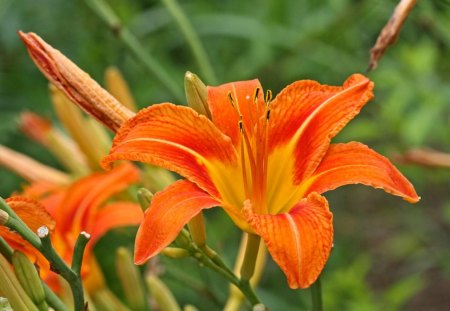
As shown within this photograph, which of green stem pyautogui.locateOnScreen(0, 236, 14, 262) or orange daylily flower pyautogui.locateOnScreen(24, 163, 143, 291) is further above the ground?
green stem pyautogui.locateOnScreen(0, 236, 14, 262)

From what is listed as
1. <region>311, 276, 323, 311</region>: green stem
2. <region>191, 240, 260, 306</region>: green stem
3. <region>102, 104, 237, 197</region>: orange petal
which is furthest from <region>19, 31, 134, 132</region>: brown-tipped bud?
<region>311, 276, 323, 311</region>: green stem

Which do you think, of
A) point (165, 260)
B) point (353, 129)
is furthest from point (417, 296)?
point (165, 260)

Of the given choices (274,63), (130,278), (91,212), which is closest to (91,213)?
(91,212)

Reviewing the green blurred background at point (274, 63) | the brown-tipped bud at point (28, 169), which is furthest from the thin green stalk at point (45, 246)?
the green blurred background at point (274, 63)

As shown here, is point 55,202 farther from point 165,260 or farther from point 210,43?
point 210,43

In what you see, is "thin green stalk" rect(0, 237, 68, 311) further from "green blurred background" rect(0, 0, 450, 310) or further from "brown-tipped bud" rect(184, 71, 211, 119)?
"green blurred background" rect(0, 0, 450, 310)

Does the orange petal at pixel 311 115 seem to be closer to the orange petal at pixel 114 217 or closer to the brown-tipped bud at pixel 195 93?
the brown-tipped bud at pixel 195 93
